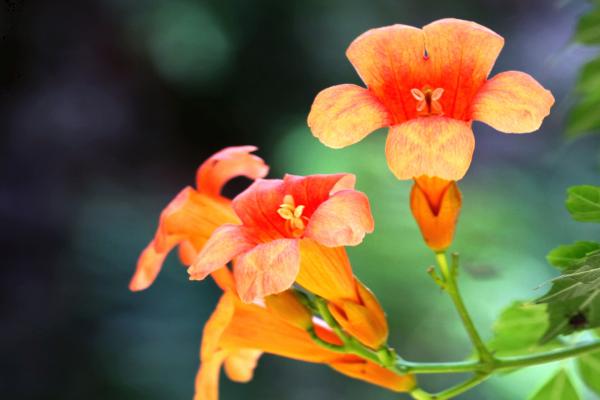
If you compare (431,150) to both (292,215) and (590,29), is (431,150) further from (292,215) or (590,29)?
(590,29)

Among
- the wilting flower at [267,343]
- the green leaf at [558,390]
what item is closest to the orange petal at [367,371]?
the wilting flower at [267,343]

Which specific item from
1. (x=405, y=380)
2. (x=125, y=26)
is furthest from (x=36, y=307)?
(x=405, y=380)

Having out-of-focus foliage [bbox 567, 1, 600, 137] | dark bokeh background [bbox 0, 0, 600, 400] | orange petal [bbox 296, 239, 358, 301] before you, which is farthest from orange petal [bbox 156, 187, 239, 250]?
dark bokeh background [bbox 0, 0, 600, 400]

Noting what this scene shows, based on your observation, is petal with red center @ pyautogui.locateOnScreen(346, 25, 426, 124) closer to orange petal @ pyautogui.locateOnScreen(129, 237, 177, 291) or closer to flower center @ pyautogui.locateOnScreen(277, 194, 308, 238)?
flower center @ pyautogui.locateOnScreen(277, 194, 308, 238)

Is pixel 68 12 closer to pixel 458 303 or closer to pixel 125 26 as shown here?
pixel 125 26

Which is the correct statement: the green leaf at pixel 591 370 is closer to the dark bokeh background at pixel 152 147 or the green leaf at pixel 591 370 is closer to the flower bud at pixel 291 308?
the flower bud at pixel 291 308

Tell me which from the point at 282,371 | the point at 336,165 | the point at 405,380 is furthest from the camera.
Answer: the point at 282,371

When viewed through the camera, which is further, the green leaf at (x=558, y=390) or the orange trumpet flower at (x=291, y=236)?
the green leaf at (x=558, y=390)
